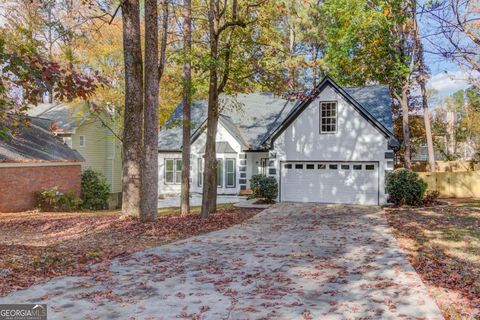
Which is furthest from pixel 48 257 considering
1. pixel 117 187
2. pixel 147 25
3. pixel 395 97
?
pixel 395 97

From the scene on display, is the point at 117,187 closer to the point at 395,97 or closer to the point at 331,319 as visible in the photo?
the point at 395,97

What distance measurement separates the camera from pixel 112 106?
1053 inches

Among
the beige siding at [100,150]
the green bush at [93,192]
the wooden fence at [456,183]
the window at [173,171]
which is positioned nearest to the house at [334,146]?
the window at [173,171]

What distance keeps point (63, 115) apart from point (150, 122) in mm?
20007

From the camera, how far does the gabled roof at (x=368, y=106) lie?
2023 cm

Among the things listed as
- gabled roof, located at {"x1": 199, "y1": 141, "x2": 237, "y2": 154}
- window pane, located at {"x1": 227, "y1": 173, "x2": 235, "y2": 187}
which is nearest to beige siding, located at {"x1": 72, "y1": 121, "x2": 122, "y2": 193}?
gabled roof, located at {"x1": 199, "y1": 141, "x2": 237, "y2": 154}

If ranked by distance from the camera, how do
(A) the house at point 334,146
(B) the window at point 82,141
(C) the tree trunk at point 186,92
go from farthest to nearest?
(B) the window at point 82,141 < (A) the house at point 334,146 < (C) the tree trunk at point 186,92

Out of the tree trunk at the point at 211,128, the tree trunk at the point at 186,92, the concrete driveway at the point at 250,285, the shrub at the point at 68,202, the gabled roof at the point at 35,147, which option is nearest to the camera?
the concrete driveway at the point at 250,285

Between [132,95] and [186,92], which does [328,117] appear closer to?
[186,92]

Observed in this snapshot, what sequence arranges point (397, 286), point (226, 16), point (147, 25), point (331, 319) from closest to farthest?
point (331, 319) < point (397, 286) < point (147, 25) < point (226, 16)

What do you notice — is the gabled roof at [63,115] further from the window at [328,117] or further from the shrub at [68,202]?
the window at [328,117]

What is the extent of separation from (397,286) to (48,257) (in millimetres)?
6475

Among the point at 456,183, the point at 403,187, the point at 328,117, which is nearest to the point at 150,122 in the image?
the point at 328,117

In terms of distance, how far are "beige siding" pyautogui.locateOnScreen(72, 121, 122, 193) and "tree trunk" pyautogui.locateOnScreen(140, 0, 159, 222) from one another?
1713cm
